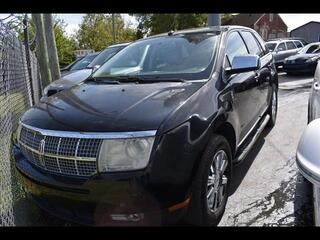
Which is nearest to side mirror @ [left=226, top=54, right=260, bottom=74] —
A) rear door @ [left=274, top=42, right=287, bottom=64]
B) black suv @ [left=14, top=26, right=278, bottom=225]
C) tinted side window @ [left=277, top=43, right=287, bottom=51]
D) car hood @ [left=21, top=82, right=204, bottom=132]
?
black suv @ [left=14, top=26, right=278, bottom=225]

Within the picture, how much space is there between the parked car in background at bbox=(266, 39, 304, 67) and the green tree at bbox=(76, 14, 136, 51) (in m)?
31.6

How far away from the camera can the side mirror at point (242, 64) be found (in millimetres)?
3479

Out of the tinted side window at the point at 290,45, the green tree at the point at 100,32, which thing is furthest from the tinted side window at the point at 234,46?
the green tree at the point at 100,32

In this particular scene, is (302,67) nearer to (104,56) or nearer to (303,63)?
(303,63)

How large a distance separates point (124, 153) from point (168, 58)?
5.45 feet

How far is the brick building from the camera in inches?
1898

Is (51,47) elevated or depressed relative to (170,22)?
elevated

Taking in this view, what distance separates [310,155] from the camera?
1668 millimetres

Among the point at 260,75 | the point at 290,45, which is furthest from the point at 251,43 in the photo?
the point at 290,45

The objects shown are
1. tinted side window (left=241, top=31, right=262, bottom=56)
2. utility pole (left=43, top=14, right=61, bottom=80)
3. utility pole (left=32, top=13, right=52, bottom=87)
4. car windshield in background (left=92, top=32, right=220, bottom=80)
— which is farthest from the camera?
utility pole (left=43, top=14, right=61, bottom=80)

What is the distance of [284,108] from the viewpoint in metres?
7.23

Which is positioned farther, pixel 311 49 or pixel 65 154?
pixel 311 49

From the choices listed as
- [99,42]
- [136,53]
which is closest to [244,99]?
[136,53]

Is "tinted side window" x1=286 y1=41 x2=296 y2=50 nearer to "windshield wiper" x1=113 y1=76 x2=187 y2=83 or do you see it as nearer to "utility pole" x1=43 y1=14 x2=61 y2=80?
"utility pole" x1=43 y1=14 x2=61 y2=80
